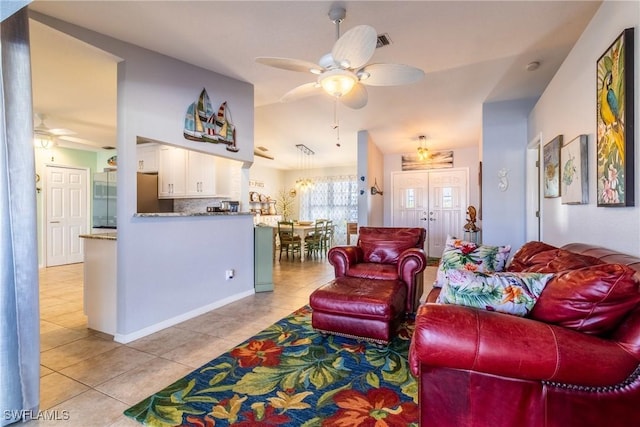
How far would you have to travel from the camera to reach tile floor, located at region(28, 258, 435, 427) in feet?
5.74

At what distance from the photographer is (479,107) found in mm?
4648

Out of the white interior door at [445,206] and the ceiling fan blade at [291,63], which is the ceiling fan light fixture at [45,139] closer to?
the ceiling fan blade at [291,63]

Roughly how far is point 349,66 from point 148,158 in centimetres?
452

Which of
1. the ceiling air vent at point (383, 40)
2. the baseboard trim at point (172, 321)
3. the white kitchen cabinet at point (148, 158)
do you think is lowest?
the baseboard trim at point (172, 321)

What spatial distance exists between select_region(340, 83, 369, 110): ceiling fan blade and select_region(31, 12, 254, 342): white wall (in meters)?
1.65

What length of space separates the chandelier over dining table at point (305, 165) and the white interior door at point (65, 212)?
4844 millimetres

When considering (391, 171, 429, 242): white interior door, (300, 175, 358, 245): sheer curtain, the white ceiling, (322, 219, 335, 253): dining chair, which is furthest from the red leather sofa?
(300, 175, 358, 245): sheer curtain

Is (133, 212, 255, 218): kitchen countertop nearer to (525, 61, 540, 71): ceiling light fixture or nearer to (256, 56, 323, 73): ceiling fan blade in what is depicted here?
(256, 56, 323, 73): ceiling fan blade

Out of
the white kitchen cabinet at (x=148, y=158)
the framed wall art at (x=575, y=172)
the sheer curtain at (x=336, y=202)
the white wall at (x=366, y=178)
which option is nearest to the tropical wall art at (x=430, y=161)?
the white wall at (x=366, y=178)

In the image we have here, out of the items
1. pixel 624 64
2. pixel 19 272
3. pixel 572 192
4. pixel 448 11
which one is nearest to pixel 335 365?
pixel 19 272

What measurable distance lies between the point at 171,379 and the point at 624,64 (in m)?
3.42

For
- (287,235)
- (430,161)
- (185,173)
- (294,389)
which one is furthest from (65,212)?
(430,161)

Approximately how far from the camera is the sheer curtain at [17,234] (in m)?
1.53

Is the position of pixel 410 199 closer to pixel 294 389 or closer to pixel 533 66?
pixel 533 66
